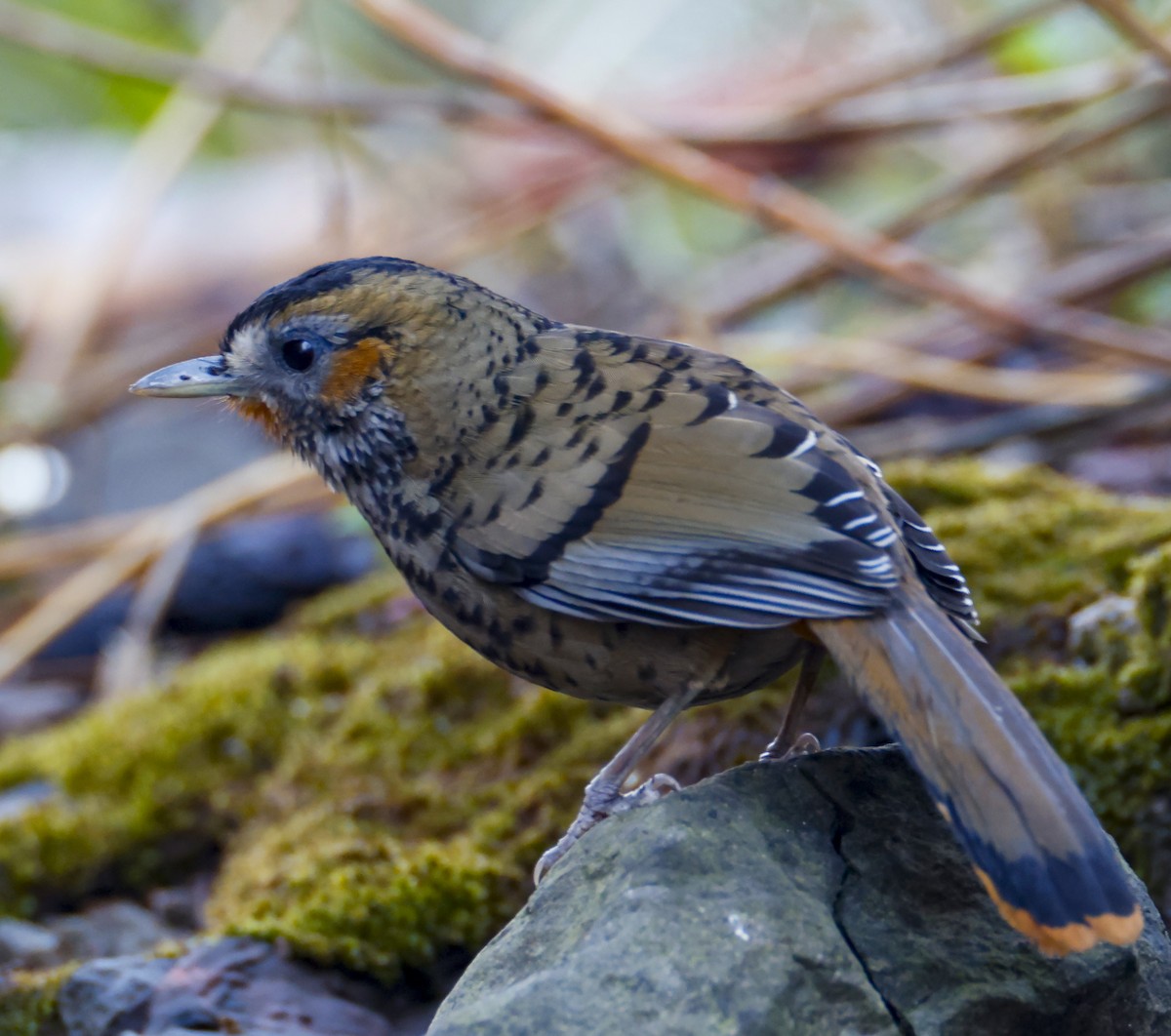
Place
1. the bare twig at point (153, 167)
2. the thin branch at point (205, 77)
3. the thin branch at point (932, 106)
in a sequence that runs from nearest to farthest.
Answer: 1. the thin branch at point (205, 77)
2. the thin branch at point (932, 106)
3. the bare twig at point (153, 167)

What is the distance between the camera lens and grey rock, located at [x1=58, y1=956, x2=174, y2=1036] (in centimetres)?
292

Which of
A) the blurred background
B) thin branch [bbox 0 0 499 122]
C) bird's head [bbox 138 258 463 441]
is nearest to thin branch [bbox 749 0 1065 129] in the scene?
the blurred background

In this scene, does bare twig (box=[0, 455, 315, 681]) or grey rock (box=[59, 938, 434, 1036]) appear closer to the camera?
grey rock (box=[59, 938, 434, 1036])

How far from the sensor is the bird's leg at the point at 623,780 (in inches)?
98.8

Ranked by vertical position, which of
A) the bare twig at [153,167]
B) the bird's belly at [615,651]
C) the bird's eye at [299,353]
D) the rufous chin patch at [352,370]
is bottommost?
the bird's belly at [615,651]

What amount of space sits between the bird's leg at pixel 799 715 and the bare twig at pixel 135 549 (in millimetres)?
Answer: 3654

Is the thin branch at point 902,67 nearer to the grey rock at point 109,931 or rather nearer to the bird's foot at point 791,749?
the bird's foot at point 791,749

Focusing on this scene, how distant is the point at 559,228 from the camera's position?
9.76 m

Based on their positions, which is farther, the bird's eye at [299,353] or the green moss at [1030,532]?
the green moss at [1030,532]

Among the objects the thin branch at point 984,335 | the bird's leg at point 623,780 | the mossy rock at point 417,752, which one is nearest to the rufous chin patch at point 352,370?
the bird's leg at point 623,780

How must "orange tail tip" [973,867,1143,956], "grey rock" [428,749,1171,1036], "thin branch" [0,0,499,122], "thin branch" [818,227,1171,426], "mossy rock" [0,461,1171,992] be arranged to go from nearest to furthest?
"orange tail tip" [973,867,1143,956]
"grey rock" [428,749,1171,1036]
"mossy rock" [0,461,1171,992]
"thin branch" [0,0,499,122]
"thin branch" [818,227,1171,426]

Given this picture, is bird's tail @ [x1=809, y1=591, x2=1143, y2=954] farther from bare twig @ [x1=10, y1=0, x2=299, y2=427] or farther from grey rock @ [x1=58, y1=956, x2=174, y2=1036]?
bare twig @ [x1=10, y1=0, x2=299, y2=427]

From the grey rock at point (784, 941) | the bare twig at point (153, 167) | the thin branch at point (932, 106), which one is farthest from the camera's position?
A: the bare twig at point (153, 167)

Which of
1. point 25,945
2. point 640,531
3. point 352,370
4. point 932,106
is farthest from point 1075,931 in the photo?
point 932,106
